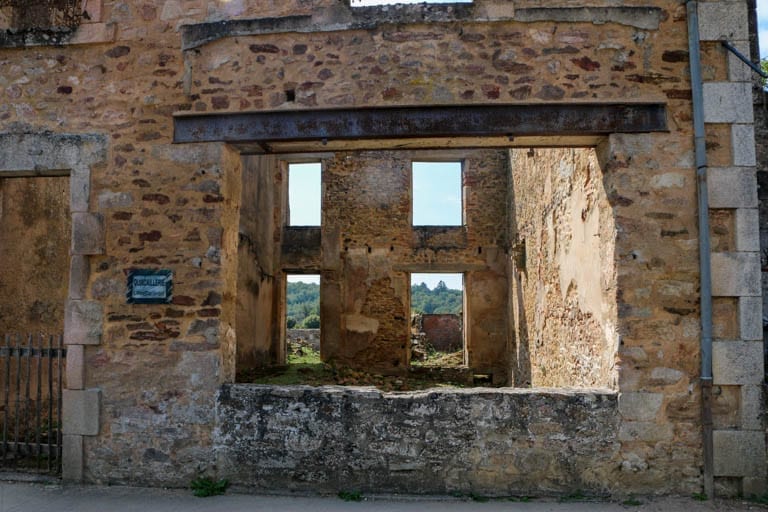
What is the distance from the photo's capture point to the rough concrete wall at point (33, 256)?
6504 mm

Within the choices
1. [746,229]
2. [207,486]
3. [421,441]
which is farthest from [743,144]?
[207,486]

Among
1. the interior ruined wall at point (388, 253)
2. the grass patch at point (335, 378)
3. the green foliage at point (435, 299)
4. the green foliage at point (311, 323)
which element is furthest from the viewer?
the green foliage at point (435, 299)

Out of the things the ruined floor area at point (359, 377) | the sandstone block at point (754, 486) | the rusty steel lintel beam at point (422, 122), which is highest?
the rusty steel lintel beam at point (422, 122)

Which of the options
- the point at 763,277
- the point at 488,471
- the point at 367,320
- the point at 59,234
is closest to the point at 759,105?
the point at 763,277

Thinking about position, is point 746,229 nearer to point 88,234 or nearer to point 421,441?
point 421,441

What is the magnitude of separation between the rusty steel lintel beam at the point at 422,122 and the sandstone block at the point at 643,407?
2077 mm

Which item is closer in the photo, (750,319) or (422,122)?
(750,319)

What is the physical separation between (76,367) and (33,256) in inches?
110

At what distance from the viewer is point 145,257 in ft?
15.4

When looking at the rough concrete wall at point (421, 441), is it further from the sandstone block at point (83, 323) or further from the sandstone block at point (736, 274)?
the sandstone block at point (83, 323)

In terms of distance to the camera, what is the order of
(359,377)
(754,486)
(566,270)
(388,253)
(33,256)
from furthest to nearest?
(388,253) < (359,377) < (33,256) < (566,270) < (754,486)

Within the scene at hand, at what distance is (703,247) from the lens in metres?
4.20

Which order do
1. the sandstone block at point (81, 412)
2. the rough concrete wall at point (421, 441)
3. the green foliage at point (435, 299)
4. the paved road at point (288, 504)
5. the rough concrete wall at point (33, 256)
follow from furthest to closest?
the green foliage at point (435, 299), the rough concrete wall at point (33, 256), the sandstone block at point (81, 412), the rough concrete wall at point (421, 441), the paved road at point (288, 504)

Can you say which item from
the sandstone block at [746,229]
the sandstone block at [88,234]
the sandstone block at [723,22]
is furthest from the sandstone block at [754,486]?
the sandstone block at [88,234]
